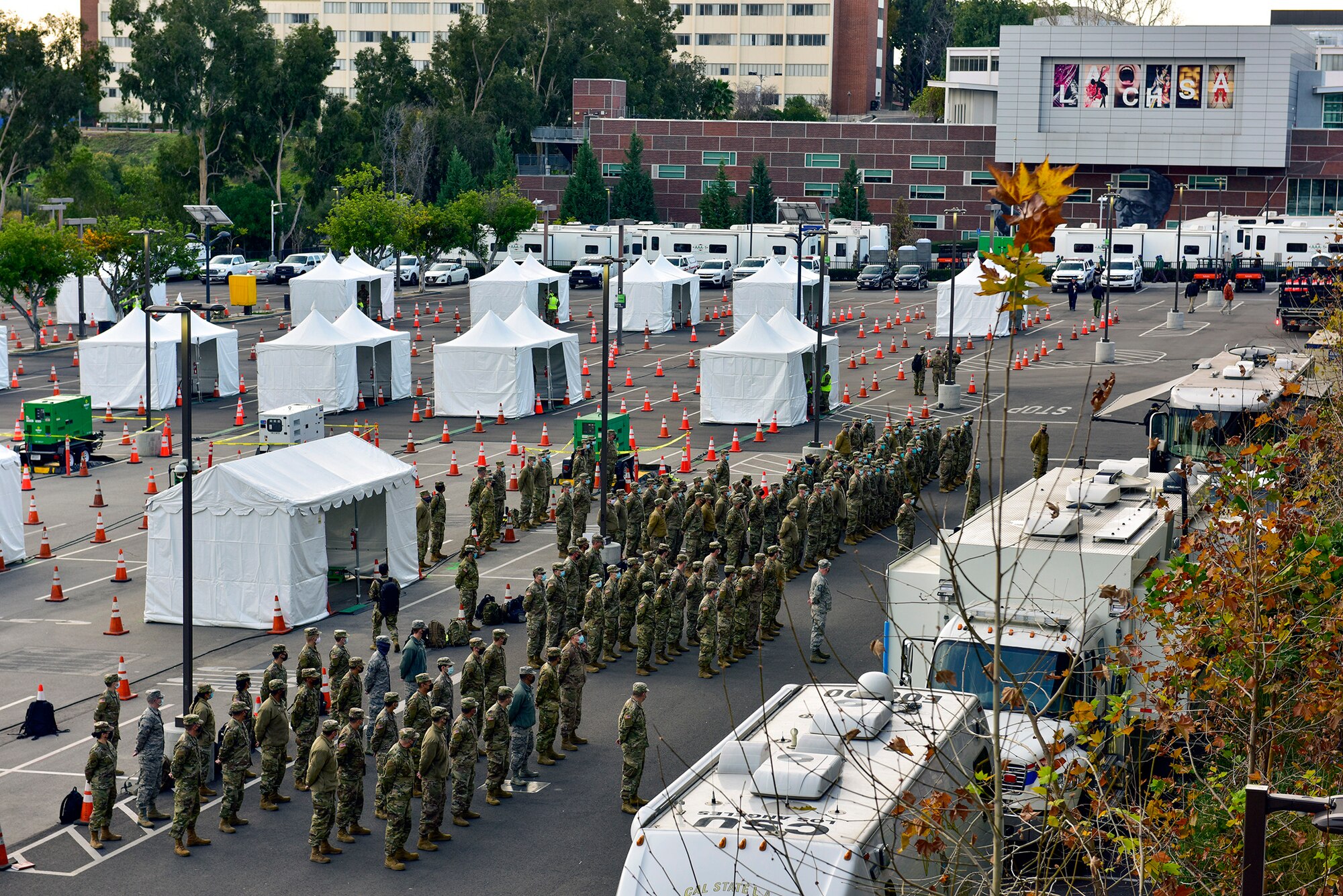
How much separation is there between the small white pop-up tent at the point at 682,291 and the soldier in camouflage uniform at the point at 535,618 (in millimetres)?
39195

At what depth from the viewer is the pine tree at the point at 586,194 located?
94.1 meters

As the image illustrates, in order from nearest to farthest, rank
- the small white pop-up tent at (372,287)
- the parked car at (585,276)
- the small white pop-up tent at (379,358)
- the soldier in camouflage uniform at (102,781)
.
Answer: the soldier in camouflage uniform at (102,781) → the small white pop-up tent at (379,358) → the small white pop-up tent at (372,287) → the parked car at (585,276)

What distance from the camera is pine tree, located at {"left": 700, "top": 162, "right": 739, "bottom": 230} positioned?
92.4 meters

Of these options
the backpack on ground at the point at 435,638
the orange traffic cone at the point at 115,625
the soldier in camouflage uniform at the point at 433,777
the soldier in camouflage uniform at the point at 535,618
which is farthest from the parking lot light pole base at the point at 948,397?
the soldier in camouflage uniform at the point at 433,777

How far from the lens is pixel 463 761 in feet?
51.2

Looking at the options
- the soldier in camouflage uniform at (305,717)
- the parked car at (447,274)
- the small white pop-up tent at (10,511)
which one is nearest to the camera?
the soldier in camouflage uniform at (305,717)

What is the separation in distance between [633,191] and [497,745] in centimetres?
8159

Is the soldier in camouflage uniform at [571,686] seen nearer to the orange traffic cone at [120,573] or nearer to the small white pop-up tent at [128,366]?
the orange traffic cone at [120,573]

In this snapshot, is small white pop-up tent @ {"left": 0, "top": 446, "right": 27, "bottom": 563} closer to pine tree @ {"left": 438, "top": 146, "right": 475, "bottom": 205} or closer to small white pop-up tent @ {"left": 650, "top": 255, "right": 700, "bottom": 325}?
small white pop-up tent @ {"left": 650, "top": 255, "right": 700, "bottom": 325}

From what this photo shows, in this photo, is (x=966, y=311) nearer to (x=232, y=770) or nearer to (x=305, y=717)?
(x=305, y=717)

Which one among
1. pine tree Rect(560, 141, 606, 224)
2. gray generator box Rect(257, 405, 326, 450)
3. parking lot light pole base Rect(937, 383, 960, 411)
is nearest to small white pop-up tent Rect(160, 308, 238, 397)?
gray generator box Rect(257, 405, 326, 450)

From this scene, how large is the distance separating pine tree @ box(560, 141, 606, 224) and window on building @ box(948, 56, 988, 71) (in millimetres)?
34454

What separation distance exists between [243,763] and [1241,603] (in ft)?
30.7

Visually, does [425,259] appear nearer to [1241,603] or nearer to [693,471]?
[693,471]
